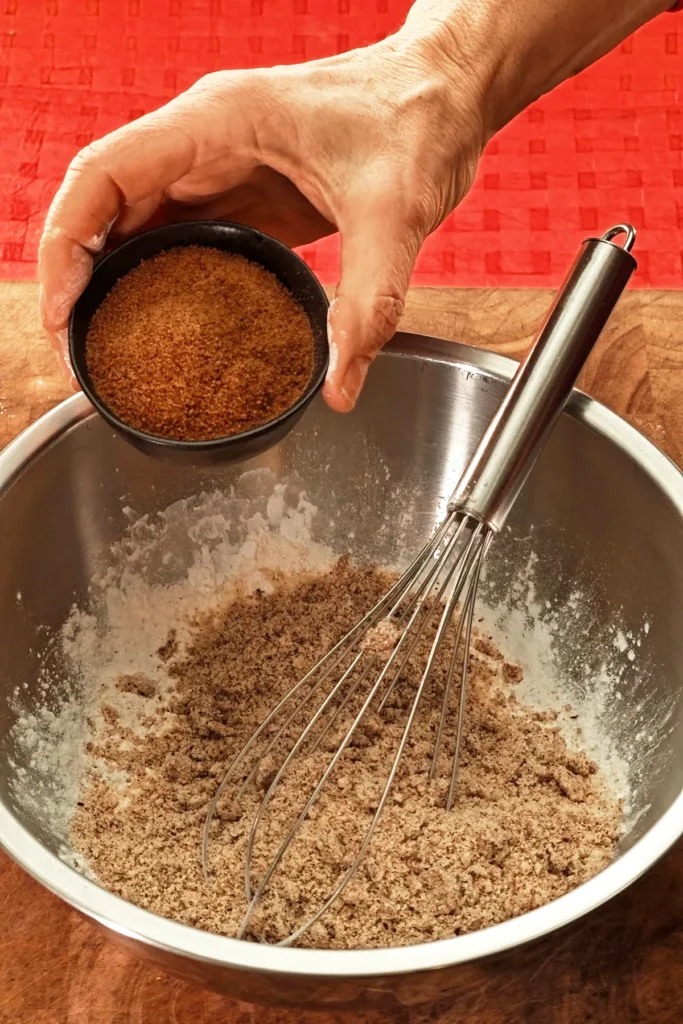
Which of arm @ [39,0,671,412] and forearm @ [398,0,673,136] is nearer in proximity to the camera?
arm @ [39,0,671,412]

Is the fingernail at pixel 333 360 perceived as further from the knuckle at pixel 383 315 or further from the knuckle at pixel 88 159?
the knuckle at pixel 88 159

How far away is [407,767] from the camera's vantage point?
2.74 feet

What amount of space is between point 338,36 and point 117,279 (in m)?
0.98

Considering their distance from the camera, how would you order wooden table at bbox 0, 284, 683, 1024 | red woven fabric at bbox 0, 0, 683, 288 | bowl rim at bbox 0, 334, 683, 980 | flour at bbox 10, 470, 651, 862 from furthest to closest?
red woven fabric at bbox 0, 0, 683, 288, flour at bbox 10, 470, 651, 862, wooden table at bbox 0, 284, 683, 1024, bowl rim at bbox 0, 334, 683, 980

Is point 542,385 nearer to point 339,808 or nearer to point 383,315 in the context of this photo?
point 383,315

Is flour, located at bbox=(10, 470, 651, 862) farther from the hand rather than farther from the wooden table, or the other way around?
the hand

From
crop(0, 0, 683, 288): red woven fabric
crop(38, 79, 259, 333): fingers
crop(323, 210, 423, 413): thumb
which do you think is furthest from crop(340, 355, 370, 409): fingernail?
crop(0, 0, 683, 288): red woven fabric

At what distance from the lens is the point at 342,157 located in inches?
30.6

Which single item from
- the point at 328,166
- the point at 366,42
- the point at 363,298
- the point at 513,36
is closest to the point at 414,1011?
the point at 363,298

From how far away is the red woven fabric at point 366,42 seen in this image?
136cm

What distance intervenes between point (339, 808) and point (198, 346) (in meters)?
0.37

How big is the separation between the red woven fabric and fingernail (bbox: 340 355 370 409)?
629mm

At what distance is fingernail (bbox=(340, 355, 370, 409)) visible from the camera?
0.72m

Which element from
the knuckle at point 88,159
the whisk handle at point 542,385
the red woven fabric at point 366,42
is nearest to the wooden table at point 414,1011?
the whisk handle at point 542,385
